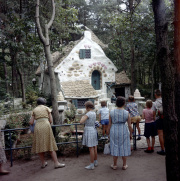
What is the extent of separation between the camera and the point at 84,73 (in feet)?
50.0

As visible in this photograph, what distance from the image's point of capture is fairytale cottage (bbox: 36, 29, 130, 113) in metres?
13.7

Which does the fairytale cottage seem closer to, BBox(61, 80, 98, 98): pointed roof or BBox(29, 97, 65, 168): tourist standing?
BBox(61, 80, 98, 98): pointed roof

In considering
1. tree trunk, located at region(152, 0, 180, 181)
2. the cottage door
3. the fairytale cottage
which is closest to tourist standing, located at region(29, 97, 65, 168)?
tree trunk, located at region(152, 0, 180, 181)

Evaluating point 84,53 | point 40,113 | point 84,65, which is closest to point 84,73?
point 84,65

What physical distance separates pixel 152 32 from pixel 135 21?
1.40 m

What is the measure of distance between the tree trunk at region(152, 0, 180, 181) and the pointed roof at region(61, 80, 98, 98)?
10844 mm

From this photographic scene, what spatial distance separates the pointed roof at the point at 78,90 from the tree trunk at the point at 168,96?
10844mm

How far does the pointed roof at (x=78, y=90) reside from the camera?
44.2 ft

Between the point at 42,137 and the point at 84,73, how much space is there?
1142cm

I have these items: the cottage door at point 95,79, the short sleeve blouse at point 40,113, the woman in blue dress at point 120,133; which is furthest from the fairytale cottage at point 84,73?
the woman in blue dress at point 120,133

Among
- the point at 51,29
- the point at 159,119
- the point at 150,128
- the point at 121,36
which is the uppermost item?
the point at 51,29

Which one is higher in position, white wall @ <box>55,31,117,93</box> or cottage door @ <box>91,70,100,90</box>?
white wall @ <box>55,31,117,93</box>

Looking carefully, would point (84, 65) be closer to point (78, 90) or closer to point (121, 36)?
point (78, 90)

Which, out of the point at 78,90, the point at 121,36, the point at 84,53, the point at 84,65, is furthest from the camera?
the point at 84,65
